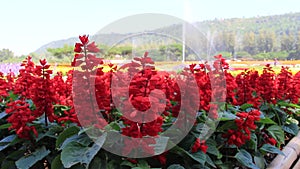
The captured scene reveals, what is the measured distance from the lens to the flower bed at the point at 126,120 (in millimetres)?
902

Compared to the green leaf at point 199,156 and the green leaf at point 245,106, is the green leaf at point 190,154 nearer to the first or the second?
the green leaf at point 199,156

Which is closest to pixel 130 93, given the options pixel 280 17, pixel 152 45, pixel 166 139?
pixel 166 139

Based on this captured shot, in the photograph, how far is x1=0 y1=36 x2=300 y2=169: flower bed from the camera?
90cm

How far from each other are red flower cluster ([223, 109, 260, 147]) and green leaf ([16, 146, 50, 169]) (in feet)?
2.07

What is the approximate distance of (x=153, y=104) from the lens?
866 millimetres

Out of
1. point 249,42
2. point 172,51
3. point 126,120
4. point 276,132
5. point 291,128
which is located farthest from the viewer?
point 249,42

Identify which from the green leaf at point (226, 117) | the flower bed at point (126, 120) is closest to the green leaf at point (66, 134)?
the flower bed at point (126, 120)

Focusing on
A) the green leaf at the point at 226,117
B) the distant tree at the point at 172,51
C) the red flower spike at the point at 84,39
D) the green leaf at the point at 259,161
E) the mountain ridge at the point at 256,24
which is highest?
the mountain ridge at the point at 256,24

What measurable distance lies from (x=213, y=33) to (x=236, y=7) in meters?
1.08

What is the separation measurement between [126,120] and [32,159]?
1.24ft

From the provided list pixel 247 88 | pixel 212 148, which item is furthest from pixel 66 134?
pixel 247 88

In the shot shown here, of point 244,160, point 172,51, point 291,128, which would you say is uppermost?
point 172,51

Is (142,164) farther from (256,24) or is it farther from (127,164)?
(256,24)

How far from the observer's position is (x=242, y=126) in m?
1.14
